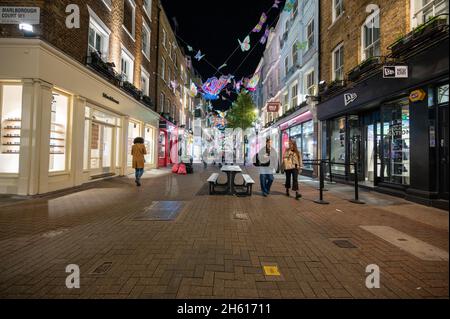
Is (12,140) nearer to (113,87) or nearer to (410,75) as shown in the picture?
(113,87)

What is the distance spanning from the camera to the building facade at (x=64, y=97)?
7484 mm

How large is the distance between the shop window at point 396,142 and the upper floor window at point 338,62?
3.92 metres

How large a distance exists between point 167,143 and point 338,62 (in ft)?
54.1

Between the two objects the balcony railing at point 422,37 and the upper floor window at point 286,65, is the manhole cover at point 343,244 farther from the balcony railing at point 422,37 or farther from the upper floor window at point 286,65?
the upper floor window at point 286,65

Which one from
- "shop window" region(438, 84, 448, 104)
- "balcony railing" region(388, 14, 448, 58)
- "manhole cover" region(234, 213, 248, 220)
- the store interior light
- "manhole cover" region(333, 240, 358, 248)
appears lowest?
"manhole cover" region(333, 240, 358, 248)

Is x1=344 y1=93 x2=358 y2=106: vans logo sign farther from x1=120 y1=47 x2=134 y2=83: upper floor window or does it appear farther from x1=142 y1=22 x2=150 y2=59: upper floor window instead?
x1=142 y1=22 x2=150 y2=59: upper floor window

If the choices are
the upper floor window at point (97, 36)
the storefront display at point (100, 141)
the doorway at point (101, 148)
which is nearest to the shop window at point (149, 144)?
the storefront display at point (100, 141)

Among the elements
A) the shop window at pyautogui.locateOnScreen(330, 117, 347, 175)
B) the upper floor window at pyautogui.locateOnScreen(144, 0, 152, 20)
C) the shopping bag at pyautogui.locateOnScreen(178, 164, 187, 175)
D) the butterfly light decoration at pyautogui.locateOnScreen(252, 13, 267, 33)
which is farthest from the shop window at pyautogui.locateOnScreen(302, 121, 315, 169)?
the upper floor window at pyautogui.locateOnScreen(144, 0, 152, 20)

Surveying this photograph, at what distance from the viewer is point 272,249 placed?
3732mm

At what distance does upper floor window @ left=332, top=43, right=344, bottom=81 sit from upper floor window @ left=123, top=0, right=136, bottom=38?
1172cm

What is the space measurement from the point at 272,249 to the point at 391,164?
7370 mm

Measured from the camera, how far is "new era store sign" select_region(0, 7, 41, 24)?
24.7ft

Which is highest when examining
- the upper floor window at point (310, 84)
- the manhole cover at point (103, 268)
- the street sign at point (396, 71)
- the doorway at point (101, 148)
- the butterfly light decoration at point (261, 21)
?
the butterfly light decoration at point (261, 21)

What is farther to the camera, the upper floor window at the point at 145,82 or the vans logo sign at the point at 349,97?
the upper floor window at the point at 145,82
